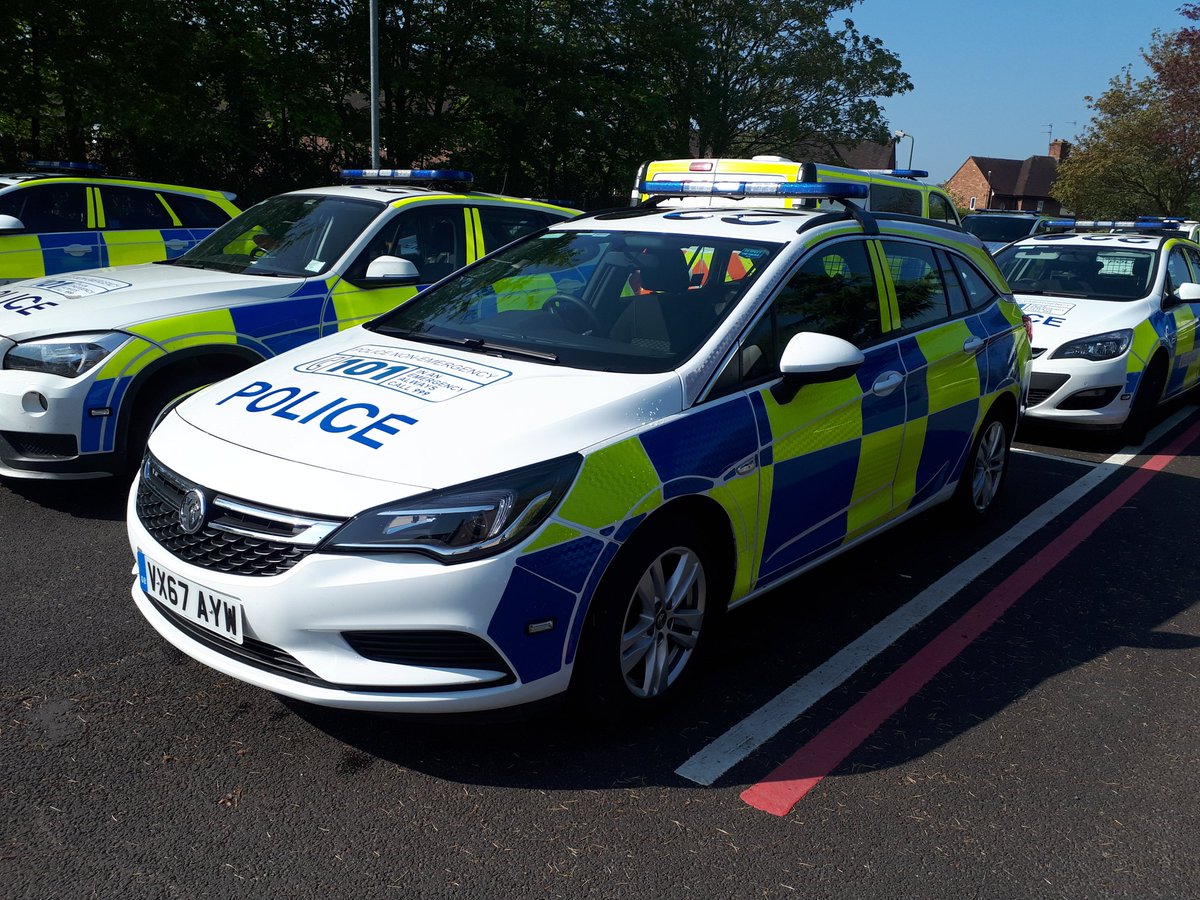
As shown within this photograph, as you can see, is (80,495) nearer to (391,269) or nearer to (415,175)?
(391,269)

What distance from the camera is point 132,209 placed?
930cm

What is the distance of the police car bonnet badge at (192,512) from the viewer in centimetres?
293

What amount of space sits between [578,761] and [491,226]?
4.65m

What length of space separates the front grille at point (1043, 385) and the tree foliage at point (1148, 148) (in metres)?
32.9

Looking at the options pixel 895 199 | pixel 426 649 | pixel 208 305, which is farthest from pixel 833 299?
pixel 895 199

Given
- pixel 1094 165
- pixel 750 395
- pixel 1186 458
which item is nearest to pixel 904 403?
pixel 750 395

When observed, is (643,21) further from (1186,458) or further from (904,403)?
(904,403)

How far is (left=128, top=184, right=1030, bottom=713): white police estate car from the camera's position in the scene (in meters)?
2.76

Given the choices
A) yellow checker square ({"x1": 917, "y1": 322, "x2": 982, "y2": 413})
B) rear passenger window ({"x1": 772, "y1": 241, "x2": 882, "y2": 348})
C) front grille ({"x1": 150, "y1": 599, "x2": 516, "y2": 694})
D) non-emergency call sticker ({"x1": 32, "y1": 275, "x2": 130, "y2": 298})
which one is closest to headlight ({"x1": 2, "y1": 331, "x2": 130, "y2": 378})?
non-emergency call sticker ({"x1": 32, "y1": 275, "x2": 130, "y2": 298})

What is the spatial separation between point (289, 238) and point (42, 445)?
2.04 metres

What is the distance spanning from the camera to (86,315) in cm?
516

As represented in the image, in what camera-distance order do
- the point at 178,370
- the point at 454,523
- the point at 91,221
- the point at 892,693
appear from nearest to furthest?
the point at 454,523 → the point at 892,693 → the point at 178,370 → the point at 91,221

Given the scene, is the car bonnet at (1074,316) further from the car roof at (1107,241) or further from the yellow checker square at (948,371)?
the yellow checker square at (948,371)

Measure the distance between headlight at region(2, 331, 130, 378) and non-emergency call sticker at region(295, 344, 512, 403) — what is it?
1798mm
